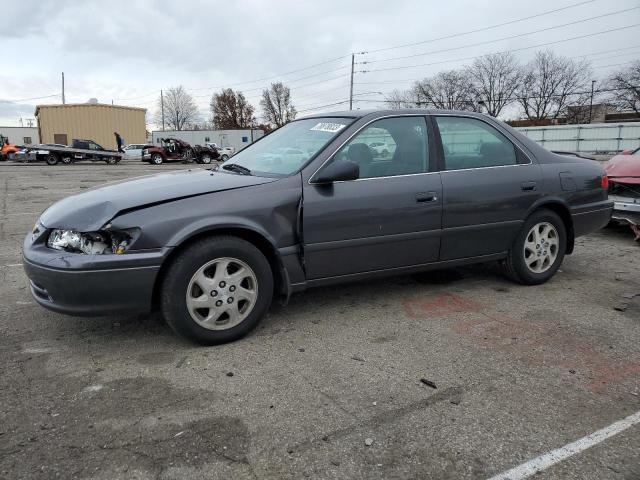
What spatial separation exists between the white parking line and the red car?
4617 mm

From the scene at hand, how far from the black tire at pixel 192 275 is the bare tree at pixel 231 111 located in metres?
82.4

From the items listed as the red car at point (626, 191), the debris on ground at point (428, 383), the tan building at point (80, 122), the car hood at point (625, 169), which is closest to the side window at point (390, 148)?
the debris on ground at point (428, 383)

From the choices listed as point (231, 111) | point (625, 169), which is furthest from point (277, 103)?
point (625, 169)

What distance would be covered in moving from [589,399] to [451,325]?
1.15 metres

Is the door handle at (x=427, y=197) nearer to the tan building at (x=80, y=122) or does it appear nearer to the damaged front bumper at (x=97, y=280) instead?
the damaged front bumper at (x=97, y=280)

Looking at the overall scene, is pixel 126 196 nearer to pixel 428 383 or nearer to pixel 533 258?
pixel 428 383

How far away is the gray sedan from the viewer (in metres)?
3.09

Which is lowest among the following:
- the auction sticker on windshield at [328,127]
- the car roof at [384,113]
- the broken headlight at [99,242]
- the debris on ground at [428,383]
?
the debris on ground at [428,383]

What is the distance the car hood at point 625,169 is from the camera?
21.3 ft

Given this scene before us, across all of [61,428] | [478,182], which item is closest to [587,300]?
[478,182]

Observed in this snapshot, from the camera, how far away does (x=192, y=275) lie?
10.4 ft

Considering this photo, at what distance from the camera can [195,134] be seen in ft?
170

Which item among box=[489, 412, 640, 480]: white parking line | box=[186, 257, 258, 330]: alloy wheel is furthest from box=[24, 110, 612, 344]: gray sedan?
box=[489, 412, 640, 480]: white parking line

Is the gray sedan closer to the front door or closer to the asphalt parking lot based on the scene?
the front door
